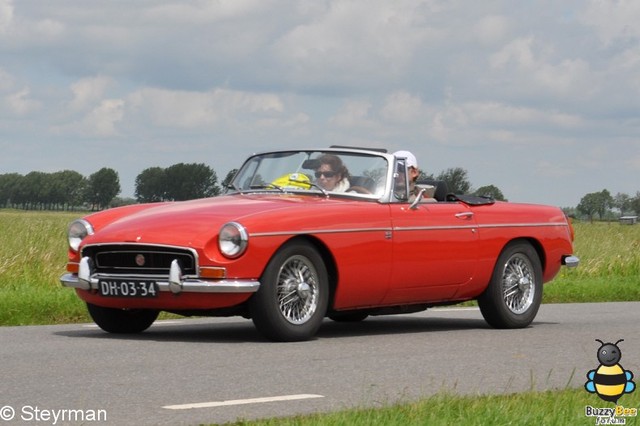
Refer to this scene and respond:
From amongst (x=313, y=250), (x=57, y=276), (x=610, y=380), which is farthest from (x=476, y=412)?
(x=57, y=276)

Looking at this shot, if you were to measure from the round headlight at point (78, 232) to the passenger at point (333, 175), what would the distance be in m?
2.01

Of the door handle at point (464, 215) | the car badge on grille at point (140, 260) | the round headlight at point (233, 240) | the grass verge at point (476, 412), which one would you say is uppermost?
the door handle at point (464, 215)

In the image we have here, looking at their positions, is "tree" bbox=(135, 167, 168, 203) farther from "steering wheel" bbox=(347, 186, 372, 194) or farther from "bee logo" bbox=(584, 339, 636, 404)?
"bee logo" bbox=(584, 339, 636, 404)

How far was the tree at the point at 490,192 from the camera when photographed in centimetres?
1324

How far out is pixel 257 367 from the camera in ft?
28.7

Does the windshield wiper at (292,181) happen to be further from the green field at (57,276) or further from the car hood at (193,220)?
the green field at (57,276)

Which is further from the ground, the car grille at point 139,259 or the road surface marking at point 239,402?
the car grille at point 139,259

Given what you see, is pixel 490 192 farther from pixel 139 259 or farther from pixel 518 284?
pixel 139 259

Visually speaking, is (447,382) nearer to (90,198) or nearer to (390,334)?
(390,334)

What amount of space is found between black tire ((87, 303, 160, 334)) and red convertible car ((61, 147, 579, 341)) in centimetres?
1

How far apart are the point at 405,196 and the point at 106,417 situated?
5629 mm

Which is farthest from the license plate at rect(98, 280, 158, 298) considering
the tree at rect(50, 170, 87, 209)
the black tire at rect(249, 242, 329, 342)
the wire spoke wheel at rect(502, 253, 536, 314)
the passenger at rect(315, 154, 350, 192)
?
the tree at rect(50, 170, 87, 209)

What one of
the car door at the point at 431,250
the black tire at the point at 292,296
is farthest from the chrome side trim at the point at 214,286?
the car door at the point at 431,250

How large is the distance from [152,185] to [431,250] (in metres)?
3.51
